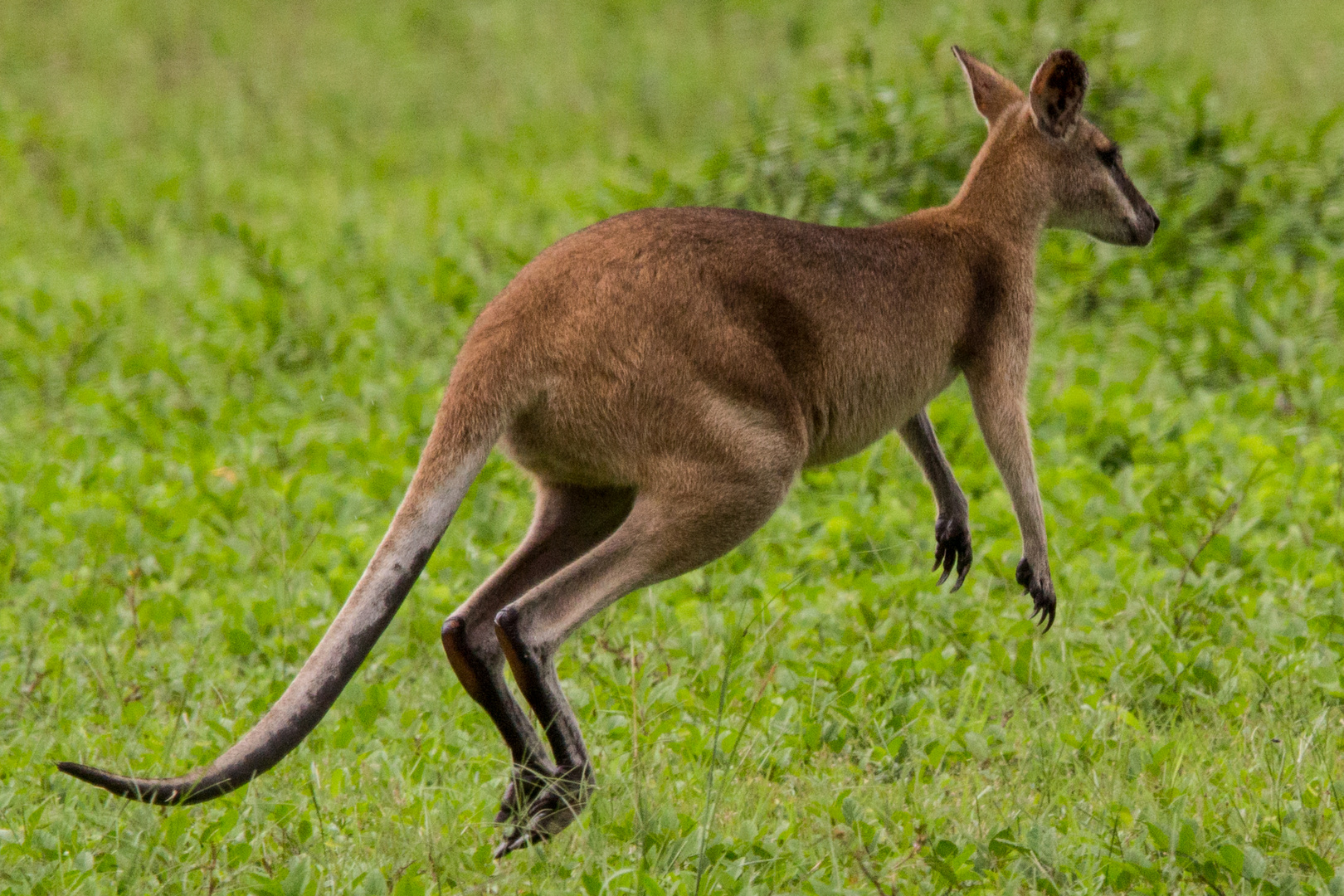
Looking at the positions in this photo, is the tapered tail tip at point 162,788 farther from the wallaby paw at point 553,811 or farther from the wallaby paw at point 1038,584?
the wallaby paw at point 1038,584

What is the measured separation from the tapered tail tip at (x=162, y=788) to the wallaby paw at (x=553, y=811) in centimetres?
68

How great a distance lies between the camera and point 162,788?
2898mm

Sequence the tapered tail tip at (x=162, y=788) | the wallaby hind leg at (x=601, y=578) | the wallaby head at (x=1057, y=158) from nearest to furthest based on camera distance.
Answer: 1. the tapered tail tip at (x=162, y=788)
2. the wallaby hind leg at (x=601, y=578)
3. the wallaby head at (x=1057, y=158)

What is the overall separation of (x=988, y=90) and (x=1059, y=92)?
0.34m

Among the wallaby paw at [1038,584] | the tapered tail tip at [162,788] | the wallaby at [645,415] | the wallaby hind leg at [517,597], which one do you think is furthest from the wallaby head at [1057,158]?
the tapered tail tip at [162,788]

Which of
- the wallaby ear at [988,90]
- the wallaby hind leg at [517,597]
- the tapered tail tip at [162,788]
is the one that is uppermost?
the wallaby ear at [988,90]

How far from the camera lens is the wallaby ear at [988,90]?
4492 mm

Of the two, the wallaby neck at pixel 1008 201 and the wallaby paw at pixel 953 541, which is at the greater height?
the wallaby neck at pixel 1008 201

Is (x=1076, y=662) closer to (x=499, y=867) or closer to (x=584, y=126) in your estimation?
(x=499, y=867)

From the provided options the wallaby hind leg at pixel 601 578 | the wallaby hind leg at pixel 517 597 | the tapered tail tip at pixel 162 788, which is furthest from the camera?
the wallaby hind leg at pixel 517 597

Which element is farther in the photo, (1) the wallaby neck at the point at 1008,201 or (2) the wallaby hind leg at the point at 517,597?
(1) the wallaby neck at the point at 1008,201

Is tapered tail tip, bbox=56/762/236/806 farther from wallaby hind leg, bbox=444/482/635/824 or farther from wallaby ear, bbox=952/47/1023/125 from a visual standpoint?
wallaby ear, bbox=952/47/1023/125

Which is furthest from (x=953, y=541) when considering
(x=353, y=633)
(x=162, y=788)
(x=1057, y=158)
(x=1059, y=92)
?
(x=162, y=788)

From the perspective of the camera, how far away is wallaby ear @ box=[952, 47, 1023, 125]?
449 cm
